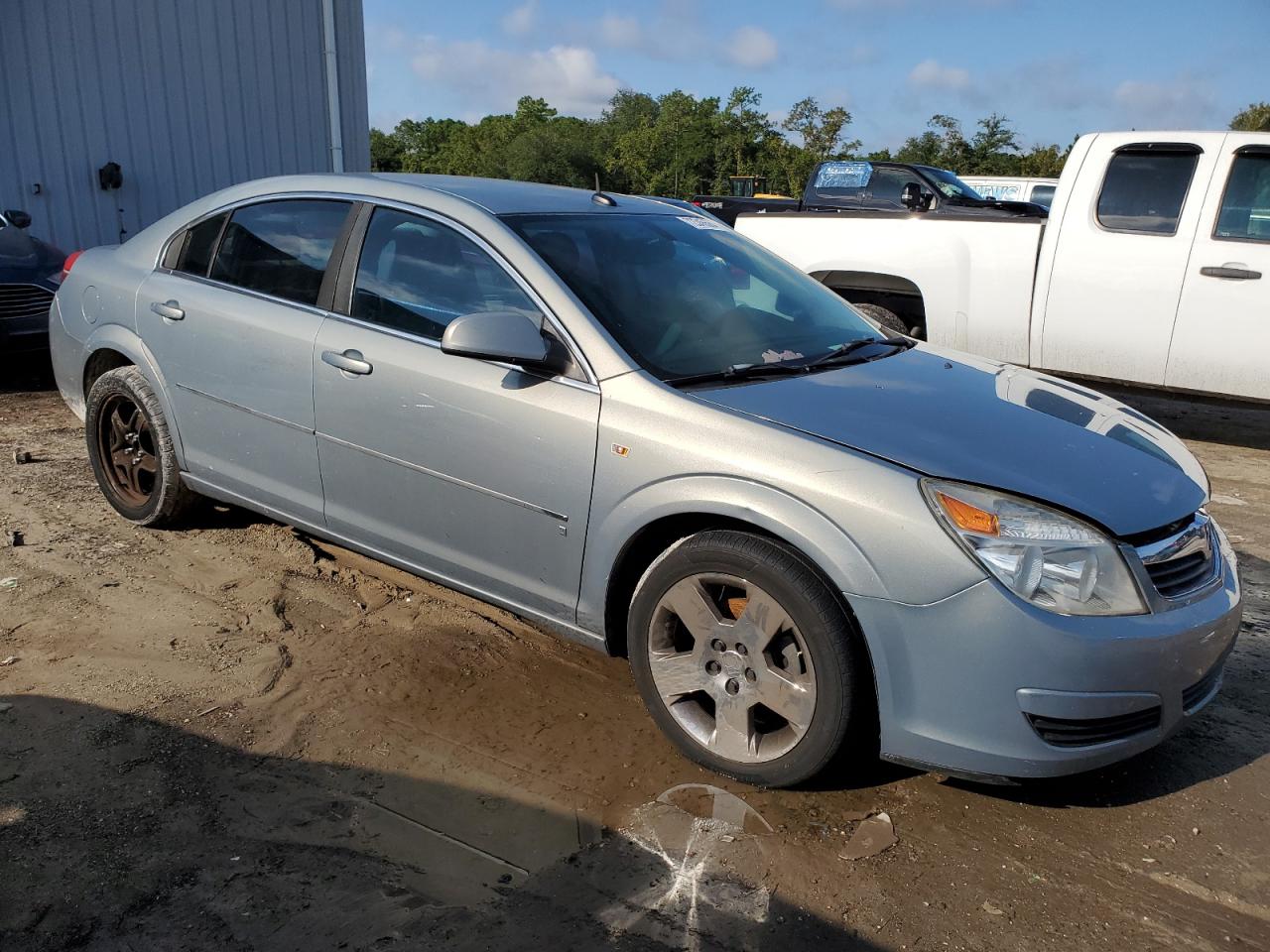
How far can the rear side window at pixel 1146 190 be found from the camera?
685 centimetres

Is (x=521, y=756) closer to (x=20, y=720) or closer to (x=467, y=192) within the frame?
(x=20, y=720)

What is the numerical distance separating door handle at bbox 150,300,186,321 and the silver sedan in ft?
0.06

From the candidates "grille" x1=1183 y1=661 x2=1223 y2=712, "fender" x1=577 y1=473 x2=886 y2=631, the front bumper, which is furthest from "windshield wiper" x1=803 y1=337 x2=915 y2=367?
"grille" x1=1183 y1=661 x2=1223 y2=712

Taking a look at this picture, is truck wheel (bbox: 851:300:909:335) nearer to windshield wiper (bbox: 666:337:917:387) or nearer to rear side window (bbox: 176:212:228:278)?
windshield wiper (bbox: 666:337:917:387)

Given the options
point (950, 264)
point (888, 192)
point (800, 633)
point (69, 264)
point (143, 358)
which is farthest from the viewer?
point (888, 192)

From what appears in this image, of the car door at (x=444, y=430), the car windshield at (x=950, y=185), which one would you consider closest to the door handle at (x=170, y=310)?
the car door at (x=444, y=430)

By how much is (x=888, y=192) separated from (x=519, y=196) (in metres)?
9.20

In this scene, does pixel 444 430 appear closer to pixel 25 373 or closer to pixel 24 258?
pixel 24 258

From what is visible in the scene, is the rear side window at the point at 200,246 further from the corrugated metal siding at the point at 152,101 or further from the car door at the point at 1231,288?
the corrugated metal siding at the point at 152,101

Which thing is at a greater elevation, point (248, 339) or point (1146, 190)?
point (1146, 190)

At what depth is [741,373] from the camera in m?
3.24

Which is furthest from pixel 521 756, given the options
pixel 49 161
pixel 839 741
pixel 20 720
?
pixel 49 161

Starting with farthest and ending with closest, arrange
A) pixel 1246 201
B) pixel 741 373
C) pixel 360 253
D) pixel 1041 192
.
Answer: pixel 1041 192, pixel 1246 201, pixel 360 253, pixel 741 373

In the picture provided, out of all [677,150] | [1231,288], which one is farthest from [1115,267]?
[677,150]
